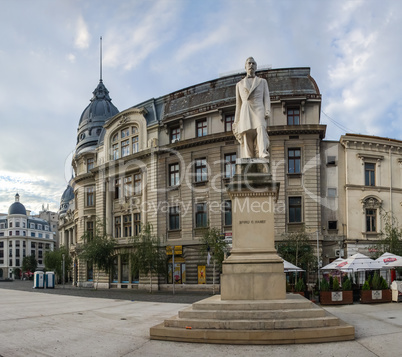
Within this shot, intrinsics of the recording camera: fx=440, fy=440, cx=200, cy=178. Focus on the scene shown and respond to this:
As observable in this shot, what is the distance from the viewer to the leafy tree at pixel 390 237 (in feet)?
106

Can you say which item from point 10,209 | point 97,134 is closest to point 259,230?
point 97,134

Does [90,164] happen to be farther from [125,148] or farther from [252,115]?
[252,115]

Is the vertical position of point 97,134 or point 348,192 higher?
point 97,134

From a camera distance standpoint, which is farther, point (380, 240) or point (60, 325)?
point (380, 240)

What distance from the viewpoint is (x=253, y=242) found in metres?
11.4

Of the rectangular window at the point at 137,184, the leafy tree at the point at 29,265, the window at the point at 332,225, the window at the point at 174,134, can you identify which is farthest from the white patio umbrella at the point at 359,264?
the leafy tree at the point at 29,265

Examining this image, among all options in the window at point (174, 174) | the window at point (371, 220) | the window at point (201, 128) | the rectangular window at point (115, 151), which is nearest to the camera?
the window at point (371, 220)

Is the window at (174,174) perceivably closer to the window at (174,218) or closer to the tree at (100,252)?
the window at (174,218)

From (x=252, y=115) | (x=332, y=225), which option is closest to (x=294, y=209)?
(x=332, y=225)

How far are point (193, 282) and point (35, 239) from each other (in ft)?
410

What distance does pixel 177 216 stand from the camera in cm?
3884

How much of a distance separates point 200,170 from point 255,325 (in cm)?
2905

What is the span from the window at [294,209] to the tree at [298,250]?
6.12ft

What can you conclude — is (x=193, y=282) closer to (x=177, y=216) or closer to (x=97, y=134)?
(x=177, y=216)
